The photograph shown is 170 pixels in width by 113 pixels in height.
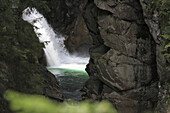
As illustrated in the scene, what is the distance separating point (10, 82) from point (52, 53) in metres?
20.1

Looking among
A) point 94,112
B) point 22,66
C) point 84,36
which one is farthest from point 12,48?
point 84,36

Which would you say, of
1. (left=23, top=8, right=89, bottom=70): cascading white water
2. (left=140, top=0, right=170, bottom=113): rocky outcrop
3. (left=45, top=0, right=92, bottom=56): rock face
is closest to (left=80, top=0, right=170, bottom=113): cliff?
(left=140, top=0, right=170, bottom=113): rocky outcrop

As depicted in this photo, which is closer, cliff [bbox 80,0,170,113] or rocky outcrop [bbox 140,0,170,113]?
rocky outcrop [bbox 140,0,170,113]

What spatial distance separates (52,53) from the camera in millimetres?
24609

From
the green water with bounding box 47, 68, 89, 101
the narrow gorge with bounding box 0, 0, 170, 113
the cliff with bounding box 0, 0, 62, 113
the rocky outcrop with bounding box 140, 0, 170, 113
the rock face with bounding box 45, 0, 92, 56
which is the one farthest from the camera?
the rock face with bounding box 45, 0, 92, 56

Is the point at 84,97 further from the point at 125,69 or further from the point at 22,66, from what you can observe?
the point at 22,66

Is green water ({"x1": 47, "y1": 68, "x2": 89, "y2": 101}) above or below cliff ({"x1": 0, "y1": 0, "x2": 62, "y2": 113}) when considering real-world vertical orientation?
below

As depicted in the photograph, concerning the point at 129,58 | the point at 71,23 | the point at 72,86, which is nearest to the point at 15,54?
the point at 129,58

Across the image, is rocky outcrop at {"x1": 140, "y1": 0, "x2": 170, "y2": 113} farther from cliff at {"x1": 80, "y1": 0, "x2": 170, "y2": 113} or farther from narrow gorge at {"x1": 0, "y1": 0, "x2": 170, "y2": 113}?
cliff at {"x1": 80, "y1": 0, "x2": 170, "y2": 113}

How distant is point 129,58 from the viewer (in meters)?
9.61

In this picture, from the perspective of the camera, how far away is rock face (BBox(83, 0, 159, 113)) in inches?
374

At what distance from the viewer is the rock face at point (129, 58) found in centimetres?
951

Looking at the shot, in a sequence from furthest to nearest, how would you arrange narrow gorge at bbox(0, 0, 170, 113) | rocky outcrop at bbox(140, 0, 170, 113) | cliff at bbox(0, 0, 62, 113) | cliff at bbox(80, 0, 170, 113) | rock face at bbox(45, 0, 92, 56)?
rock face at bbox(45, 0, 92, 56), cliff at bbox(80, 0, 170, 113), rocky outcrop at bbox(140, 0, 170, 113), narrow gorge at bbox(0, 0, 170, 113), cliff at bbox(0, 0, 62, 113)

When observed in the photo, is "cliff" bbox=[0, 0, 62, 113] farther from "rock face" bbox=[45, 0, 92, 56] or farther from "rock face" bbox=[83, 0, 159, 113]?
"rock face" bbox=[45, 0, 92, 56]
